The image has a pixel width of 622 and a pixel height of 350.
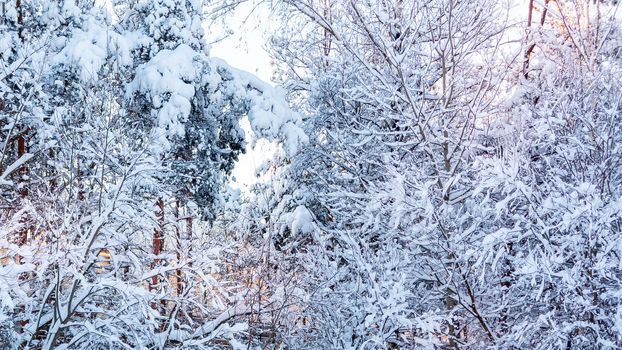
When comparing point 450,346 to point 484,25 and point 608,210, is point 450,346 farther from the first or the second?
point 484,25

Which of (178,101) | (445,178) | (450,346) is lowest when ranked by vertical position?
(450,346)

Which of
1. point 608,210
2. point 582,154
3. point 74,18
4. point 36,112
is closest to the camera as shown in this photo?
point 608,210

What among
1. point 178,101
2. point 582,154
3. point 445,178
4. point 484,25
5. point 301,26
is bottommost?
point 582,154

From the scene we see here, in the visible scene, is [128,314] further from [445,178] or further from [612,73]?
[612,73]

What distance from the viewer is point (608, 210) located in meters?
6.05

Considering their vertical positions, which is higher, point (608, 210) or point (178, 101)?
point (178, 101)

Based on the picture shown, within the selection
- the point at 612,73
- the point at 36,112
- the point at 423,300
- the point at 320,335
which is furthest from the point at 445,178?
the point at 36,112

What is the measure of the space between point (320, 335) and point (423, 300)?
2.45m

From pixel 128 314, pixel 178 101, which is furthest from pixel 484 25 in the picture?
pixel 128 314

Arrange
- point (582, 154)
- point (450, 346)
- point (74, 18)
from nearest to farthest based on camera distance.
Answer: point (582, 154) → point (450, 346) → point (74, 18)

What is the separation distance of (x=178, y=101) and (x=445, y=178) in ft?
15.4

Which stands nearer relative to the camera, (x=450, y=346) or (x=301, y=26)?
(x=450, y=346)

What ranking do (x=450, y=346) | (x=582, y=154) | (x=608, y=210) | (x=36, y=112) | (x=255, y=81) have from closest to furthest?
1. (x=608, y=210)
2. (x=582, y=154)
3. (x=450, y=346)
4. (x=36, y=112)
5. (x=255, y=81)

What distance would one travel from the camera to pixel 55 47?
Result: 1032cm
